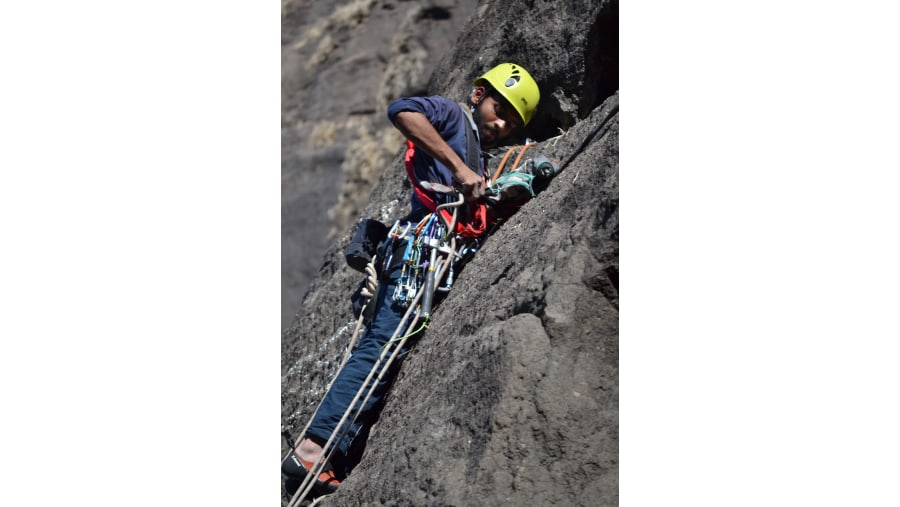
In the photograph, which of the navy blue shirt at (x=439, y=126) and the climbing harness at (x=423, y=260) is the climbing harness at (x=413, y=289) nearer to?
the climbing harness at (x=423, y=260)

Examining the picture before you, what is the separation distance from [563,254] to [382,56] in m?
9.54

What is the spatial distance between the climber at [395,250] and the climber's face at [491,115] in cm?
9

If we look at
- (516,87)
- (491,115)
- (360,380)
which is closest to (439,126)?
(491,115)

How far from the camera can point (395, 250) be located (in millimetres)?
4402

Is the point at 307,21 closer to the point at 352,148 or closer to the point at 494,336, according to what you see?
the point at 352,148

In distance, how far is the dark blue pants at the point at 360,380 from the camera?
13.5ft

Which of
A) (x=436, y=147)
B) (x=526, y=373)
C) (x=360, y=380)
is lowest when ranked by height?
(x=360, y=380)

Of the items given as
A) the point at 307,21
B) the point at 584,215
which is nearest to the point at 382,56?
the point at 307,21

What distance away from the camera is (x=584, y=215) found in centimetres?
338

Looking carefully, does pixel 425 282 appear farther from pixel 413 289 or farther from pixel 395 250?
pixel 395 250

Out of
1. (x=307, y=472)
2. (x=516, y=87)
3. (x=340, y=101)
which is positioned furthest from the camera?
(x=340, y=101)

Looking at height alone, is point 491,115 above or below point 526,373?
below

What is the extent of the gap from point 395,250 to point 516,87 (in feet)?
3.41

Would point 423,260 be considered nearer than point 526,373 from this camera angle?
No
